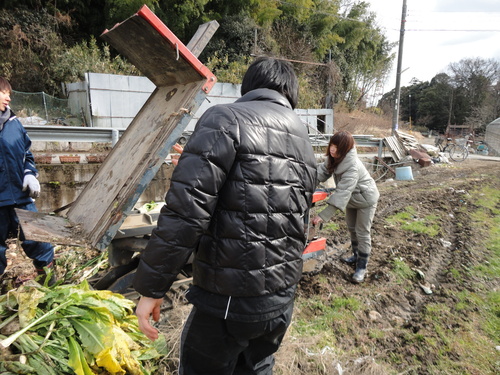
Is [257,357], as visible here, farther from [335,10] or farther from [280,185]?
[335,10]

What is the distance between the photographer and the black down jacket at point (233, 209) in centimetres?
127

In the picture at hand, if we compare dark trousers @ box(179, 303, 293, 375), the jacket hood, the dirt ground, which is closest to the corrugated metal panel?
the dirt ground

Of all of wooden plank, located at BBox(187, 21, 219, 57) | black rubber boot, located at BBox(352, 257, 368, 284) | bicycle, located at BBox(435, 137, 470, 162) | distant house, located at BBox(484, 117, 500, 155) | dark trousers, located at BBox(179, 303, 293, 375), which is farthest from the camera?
distant house, located at BBox(484, 117, 500, 155)

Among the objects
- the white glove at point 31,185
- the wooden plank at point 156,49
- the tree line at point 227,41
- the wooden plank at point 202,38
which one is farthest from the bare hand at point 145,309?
the tree line at point 227,41

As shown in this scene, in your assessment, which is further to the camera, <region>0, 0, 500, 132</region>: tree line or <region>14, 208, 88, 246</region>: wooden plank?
<region>0, 0, 500, 132</region>: tree line

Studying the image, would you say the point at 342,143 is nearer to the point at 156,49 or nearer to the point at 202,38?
the point at 202,38

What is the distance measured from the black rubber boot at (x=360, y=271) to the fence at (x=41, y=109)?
9083 millimetres

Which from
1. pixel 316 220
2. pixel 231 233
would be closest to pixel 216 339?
pixel 231 233

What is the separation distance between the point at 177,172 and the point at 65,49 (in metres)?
14.3

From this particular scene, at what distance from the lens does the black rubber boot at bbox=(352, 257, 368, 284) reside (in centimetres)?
377

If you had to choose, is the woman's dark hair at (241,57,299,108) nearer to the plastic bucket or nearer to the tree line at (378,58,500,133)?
the plastic bucket

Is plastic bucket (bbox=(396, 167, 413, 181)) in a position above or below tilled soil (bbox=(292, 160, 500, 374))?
above

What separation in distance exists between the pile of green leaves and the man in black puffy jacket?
0.59m

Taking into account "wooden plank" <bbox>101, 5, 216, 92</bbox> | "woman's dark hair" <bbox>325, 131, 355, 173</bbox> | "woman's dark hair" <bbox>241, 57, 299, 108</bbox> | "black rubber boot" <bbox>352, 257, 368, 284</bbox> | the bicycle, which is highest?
"wooden plank" <bbox>101, 5, 216, 92</bbox>
